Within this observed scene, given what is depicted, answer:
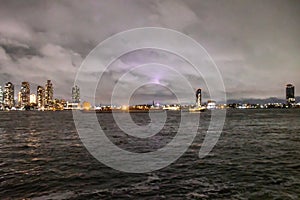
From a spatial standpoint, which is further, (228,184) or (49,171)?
(49,171)

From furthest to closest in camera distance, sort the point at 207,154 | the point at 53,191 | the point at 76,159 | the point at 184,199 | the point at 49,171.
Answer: the point at 207,154
the point at 76,159
the point at 49,171
the point at 53,191
the point at 184,199

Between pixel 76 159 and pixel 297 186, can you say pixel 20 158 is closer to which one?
pixel 76 159

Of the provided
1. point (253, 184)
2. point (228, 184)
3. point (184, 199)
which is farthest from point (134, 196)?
point (253, 184)

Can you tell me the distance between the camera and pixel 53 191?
16.3 m

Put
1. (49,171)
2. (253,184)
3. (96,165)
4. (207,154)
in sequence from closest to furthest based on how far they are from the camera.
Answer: (253,184), (49,171), (96,165), (207,154)

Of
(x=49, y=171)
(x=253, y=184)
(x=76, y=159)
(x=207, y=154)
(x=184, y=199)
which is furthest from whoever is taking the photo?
(x=207, y=154)

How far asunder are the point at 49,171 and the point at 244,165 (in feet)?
59.4

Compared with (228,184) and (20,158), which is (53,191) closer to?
(228,184)

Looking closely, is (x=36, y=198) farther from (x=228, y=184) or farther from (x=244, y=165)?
(x=244, y=165)

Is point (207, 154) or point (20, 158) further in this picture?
point (207, 154)

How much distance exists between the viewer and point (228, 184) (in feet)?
Answer: 58.5

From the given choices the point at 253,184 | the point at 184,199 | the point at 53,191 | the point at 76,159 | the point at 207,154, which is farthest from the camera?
the point at 207,154

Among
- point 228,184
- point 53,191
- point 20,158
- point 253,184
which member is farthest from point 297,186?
point 20,158

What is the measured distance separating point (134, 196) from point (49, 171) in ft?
33.1
